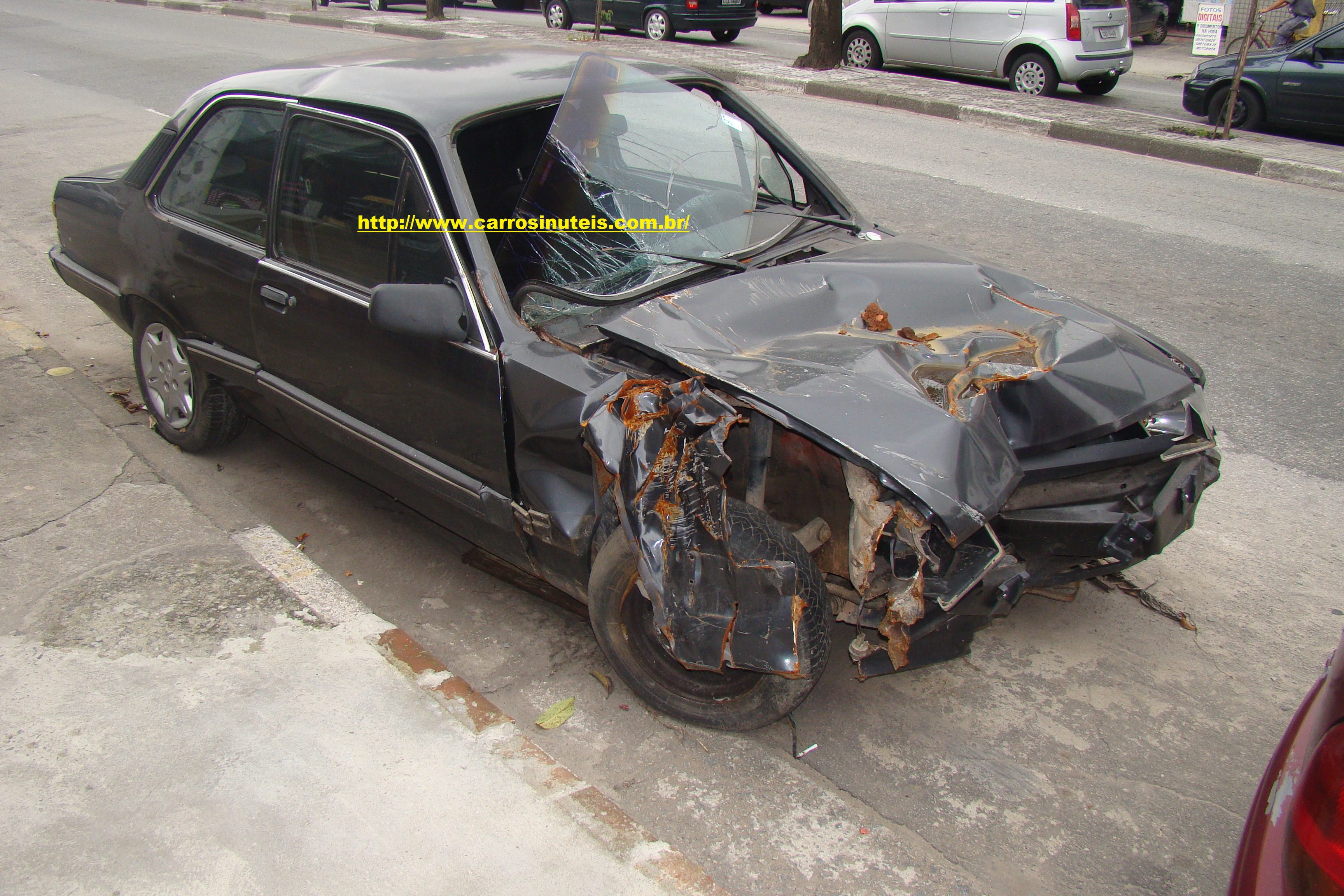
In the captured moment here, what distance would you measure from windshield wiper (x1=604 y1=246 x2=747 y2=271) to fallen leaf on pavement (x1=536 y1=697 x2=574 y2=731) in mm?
1525

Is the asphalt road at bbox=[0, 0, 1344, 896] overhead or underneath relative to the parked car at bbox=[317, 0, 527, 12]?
underneath

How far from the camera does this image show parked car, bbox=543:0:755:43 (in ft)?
58.5

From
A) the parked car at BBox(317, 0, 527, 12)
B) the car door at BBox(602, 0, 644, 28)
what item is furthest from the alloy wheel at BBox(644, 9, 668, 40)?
the parked car at BBox(317, 0, 527, 12)

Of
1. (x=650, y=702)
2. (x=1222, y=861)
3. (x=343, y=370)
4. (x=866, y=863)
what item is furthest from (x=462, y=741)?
(x=1222, y=861)

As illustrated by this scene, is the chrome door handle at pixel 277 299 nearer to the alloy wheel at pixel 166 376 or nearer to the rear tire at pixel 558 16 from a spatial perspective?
the alloy wheel at pixel 166 376

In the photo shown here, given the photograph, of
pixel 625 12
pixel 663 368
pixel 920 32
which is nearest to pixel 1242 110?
pixel 920 32

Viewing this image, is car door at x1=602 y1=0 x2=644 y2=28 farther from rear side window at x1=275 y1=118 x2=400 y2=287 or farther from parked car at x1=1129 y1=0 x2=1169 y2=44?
rear side window at x1=275 y1=118 x2=400 y2=287

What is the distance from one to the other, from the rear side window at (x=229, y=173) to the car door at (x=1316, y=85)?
1166cm

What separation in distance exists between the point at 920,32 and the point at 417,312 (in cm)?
1344

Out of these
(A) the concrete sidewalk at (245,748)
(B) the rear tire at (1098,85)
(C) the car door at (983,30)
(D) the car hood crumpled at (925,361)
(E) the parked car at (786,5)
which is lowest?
→ (A) the concrete sidewalk at (245,748)

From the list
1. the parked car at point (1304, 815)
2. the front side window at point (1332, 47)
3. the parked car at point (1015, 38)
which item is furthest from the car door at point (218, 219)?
the parked car at point (1015, 38)

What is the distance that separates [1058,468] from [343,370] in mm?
2466

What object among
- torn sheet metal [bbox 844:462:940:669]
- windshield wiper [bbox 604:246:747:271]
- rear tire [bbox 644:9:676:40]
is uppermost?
rear tire [bbox 644:9:676:40]

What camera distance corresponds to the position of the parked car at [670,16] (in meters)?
17.8
